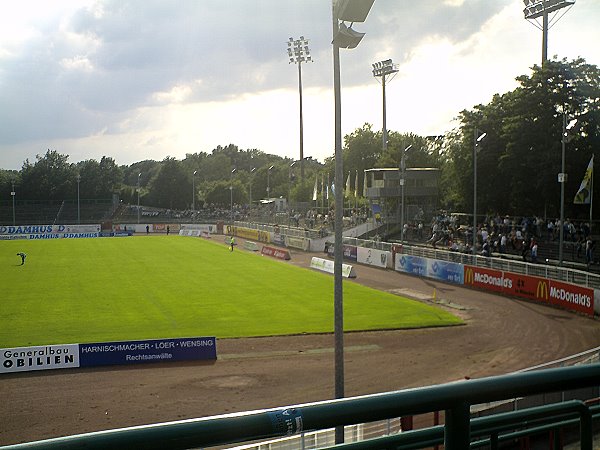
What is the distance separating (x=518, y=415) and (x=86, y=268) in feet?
175

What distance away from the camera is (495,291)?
130ft

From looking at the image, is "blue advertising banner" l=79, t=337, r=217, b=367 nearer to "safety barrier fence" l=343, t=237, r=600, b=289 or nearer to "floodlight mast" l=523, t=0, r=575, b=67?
"safety barrier fence" l=343, t=237, r=600, b=289

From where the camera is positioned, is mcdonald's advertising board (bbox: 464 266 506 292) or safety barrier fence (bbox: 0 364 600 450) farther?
mcdonald's advertising board (bbox: 464 266 506 292)

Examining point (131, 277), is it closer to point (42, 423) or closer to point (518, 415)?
point (42, 423)

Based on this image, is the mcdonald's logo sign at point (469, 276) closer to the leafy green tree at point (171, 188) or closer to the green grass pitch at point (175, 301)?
the green grass pitch at point (175, 301)

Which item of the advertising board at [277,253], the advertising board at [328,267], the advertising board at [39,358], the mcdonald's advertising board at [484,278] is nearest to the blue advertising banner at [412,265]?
the advertising board at [328,267]

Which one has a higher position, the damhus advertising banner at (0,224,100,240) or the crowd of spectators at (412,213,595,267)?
the crowd of spectators at (412,213,595,267)

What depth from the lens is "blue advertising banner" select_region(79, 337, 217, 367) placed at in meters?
24.0

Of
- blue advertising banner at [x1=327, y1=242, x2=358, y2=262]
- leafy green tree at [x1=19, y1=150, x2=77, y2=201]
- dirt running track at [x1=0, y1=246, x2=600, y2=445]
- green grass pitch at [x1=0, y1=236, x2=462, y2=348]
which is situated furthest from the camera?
leafy green tree at [x1=19, y1=150, x2=77, y2=201]

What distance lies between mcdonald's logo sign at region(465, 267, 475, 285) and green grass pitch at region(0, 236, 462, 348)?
5965 mm

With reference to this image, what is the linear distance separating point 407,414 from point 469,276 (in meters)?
41.2

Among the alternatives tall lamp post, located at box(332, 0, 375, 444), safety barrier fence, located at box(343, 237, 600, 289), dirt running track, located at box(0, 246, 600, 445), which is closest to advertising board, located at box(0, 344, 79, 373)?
dirt running track, located at box(0, 246, 600, 445)

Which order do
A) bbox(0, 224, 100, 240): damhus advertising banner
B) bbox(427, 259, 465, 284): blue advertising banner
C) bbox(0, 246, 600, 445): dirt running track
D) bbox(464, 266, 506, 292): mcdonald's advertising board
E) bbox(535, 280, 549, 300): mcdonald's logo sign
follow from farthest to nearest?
bbox(0, 224, 100, 240): damhus advertising banner → bbox(427, 259, 465, 284): blue advertising banner → bbox(464, 266, 506, 292): mcdonald's advertising board → bbox(535, 280, 549, 300): mcdonald's logo sign → bbox(0, 246, 600, 445): dirt running track

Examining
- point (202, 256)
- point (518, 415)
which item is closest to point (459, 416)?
point (518, 415)
